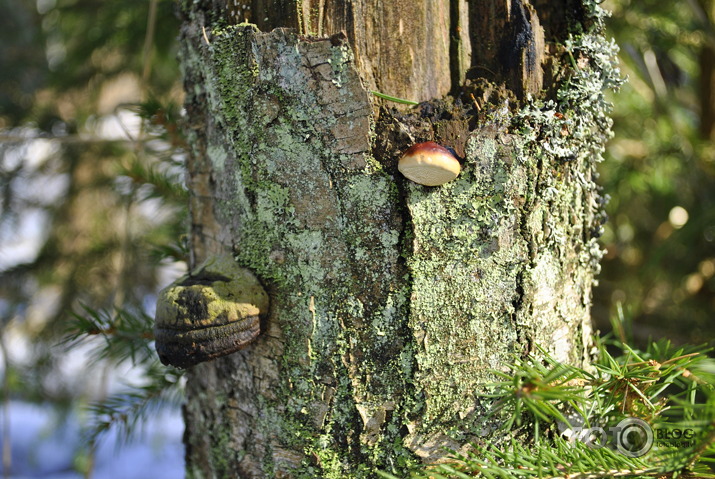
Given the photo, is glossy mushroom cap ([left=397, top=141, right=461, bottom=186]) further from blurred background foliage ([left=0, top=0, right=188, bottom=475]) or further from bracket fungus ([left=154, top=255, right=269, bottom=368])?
blurred background foliage ([left=0, top=0, right=188, bottom=475])

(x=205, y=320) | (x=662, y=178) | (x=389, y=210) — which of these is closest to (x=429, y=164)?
(x=389, y=210)

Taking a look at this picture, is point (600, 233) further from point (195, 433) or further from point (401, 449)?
point (195, 433)

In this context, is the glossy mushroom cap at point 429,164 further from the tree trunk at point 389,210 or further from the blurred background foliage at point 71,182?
the blurred background foliage at point 71,182

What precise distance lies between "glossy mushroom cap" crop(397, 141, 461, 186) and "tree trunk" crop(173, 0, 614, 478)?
0.03 m

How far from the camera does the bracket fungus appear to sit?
77 centimetres

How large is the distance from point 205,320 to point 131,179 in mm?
814

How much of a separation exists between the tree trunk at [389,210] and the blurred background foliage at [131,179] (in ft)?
2.45

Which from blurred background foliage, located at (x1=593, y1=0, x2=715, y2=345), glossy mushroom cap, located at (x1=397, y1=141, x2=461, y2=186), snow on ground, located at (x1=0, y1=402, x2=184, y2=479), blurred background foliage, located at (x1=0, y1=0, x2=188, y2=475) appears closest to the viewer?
glossy mushroom cap, located at (x1=397, y1=141, x2=461, y2=186)

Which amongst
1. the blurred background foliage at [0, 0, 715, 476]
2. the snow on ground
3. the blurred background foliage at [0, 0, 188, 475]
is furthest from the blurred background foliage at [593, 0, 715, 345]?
the snow on ground

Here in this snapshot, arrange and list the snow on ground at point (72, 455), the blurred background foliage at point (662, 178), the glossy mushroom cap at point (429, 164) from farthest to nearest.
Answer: the snow on ground at point (72, 455) → the blurred background foliage at point (662, 178) → the glossy mushroom cap at point (429, 164)

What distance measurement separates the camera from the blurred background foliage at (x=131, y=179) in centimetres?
181

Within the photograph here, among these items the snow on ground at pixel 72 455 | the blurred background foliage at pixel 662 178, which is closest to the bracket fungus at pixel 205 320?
the blurred background foliage at pixel 662 178

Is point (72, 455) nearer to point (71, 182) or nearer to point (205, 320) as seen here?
point (71, 182)

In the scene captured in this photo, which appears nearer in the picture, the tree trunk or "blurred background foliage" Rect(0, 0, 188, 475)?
the tree trunk
